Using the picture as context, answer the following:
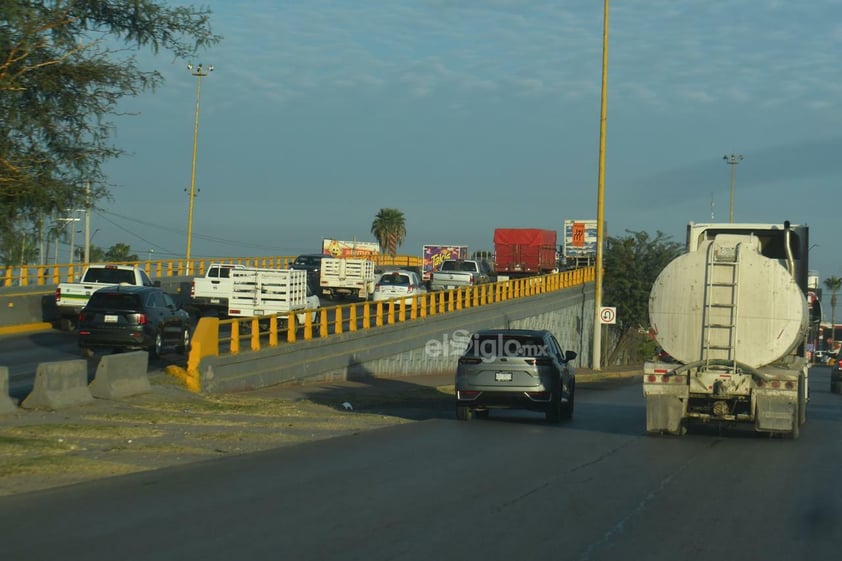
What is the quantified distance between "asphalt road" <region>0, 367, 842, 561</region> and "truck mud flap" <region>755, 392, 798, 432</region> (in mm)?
526

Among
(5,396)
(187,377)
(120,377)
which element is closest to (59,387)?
(5,396)

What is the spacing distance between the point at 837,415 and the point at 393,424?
12627 mm

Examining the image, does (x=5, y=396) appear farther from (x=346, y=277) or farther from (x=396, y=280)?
(x=346, y=277)

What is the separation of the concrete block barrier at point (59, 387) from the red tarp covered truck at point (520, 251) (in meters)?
48.0

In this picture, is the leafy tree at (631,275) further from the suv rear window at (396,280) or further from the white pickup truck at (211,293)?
the white pickup truck at (211,293)

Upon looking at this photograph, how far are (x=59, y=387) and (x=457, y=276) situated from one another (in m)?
41.1

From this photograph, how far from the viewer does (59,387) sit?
18.2 meters

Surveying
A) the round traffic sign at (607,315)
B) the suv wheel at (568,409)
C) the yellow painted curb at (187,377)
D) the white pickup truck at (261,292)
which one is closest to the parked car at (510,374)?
the suv wheel at (568,409)

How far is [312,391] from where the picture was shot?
87.4ft

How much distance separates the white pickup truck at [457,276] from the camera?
5838cm

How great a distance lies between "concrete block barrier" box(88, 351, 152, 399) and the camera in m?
19.7

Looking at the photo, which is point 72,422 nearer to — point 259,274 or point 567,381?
point 567,381

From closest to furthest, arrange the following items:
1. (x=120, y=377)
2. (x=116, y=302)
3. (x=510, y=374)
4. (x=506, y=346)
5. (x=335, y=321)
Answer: (x=120, y=377) < (x=510, y=374) < (x=506, y=346) < (x=116, y=302) < (x=335, y=321)

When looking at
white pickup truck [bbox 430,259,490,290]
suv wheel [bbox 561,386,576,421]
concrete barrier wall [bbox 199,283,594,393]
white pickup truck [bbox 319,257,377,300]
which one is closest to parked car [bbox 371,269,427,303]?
white pickup truck [bbox 319,257,377,300]
